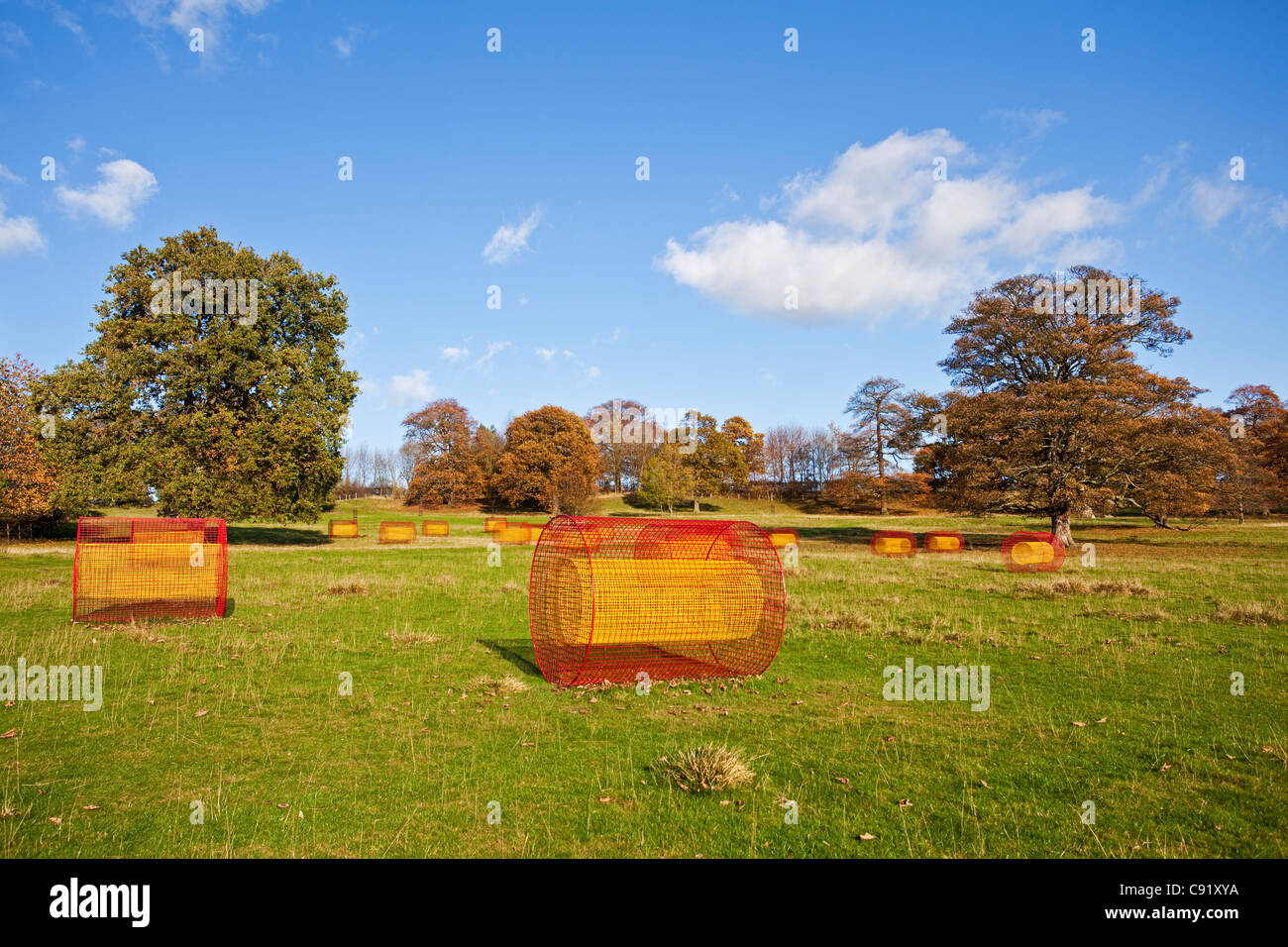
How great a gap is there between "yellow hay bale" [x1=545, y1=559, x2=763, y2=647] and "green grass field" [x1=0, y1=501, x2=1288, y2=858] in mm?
857

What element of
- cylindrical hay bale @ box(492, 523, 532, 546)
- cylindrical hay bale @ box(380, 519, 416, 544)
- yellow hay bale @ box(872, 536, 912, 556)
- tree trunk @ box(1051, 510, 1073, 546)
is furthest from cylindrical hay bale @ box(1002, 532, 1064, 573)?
cylindrical hay bale @ box(380, 519, 416, 544)

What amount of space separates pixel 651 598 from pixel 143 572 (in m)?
11.5

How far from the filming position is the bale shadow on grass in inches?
446

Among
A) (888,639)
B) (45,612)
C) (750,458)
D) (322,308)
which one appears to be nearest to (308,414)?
(322,308)

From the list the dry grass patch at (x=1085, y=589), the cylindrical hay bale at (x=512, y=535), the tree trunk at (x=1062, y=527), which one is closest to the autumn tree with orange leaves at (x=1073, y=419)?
the tree trunk at (x=1062, y=527)

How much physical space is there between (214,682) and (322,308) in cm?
3410

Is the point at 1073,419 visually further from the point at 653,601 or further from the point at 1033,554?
the point at 653,601

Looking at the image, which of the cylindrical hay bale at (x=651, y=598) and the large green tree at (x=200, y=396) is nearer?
the cylindrical hay bale at (x=651, y=598)

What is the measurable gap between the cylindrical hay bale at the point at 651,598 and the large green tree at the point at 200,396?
2825cm

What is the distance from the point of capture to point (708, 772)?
6.38 meters

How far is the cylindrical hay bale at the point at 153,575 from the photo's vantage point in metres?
14.4

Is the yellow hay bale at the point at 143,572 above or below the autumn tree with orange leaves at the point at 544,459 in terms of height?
below

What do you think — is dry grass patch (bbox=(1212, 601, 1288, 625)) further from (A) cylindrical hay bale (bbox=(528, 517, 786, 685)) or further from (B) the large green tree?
(B) the large green tree

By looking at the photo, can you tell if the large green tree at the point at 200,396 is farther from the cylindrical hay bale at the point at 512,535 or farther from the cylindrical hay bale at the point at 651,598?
the cylindrical hay bale at the point at 651,598
